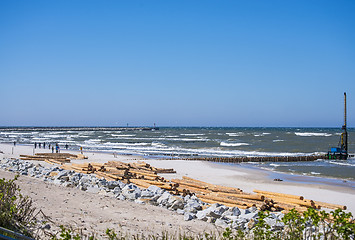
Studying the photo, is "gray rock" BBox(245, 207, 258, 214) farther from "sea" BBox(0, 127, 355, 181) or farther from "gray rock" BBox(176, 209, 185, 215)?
"sea" BBox(0, 127, 355, 181)

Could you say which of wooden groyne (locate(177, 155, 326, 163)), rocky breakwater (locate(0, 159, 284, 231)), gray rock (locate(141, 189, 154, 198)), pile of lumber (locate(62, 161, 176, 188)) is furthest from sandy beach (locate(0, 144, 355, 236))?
wooden groyne (locate(177, 155, 326, 163))

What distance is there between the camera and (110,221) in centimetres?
842

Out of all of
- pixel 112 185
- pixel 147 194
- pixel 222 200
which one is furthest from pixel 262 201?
pixel 112 185

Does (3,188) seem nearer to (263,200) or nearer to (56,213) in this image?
(56,213)

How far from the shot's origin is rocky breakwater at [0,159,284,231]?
29.3 feet

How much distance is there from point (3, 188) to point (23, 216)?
1.10 meters

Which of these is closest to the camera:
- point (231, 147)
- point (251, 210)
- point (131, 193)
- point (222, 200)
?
point (251, 210)

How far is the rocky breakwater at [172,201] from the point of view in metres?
8.95

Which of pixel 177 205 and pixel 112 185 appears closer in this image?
pixel 177 205

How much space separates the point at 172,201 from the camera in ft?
36.3

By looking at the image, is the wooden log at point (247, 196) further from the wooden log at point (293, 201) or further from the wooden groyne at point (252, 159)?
the wooden groyne at point (252, 159)

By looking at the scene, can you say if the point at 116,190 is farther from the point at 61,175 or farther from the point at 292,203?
the point at 292,203

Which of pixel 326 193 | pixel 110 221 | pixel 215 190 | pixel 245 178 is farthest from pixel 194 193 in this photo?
pixel 245 178

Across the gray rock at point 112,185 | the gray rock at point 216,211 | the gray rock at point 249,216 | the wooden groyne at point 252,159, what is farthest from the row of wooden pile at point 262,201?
the wooden groyne at point 252,159
